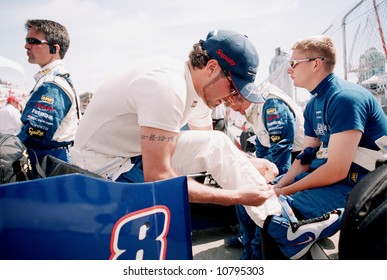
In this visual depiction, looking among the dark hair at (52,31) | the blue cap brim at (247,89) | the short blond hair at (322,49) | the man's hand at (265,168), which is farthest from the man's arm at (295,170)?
the dark hair at (52,31)

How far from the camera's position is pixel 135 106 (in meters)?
1.29

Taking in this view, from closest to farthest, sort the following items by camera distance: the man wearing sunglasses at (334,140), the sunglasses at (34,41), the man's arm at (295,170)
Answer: the man wearing sunglasses at (334,140) < the man's arm at (295,170) < the sunglasses at (34,41)

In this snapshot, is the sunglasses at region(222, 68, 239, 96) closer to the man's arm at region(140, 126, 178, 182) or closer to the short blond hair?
the man's arm at region(140, 126, 178, 182)

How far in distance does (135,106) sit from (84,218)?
0.57 meters

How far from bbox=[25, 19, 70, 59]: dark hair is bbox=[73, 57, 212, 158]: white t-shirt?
58.9 inches

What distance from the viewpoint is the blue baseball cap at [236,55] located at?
1460 mm

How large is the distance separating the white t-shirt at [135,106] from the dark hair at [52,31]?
150 centimetres

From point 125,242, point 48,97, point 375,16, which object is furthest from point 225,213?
point 375,16

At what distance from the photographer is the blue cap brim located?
4.90 feet

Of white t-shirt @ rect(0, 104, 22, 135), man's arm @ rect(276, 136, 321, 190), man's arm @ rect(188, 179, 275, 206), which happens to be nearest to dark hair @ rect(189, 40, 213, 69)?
man's arm @ rect(188, 179, 275, 206)

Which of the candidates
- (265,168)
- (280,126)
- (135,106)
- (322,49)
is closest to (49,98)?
(135,106)

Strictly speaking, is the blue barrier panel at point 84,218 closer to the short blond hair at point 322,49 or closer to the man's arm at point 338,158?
the man's arm at point 338,158

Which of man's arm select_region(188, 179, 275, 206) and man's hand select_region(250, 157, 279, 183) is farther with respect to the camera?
man's hand select_region(250, 157, 279, 183)
